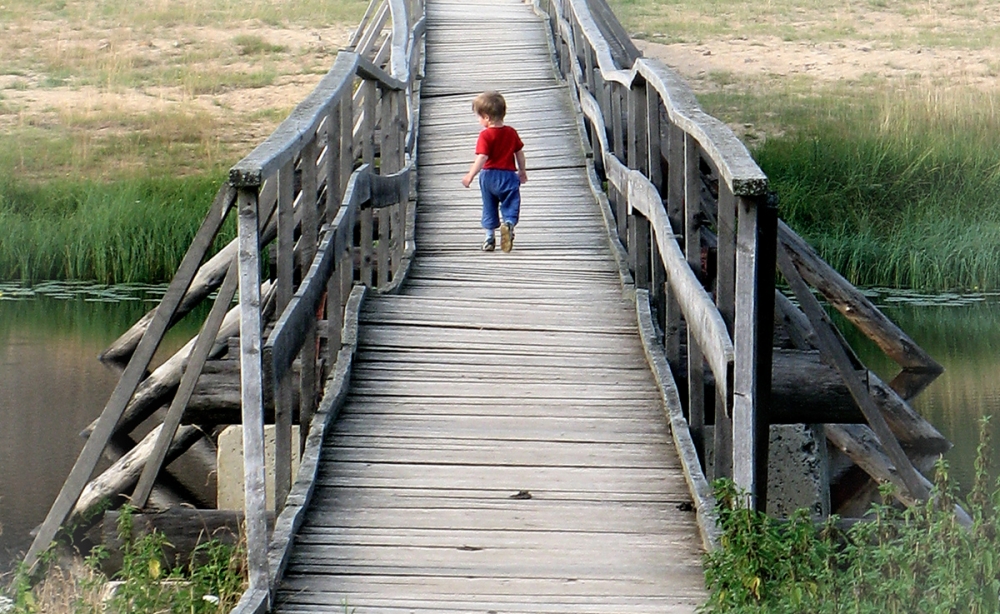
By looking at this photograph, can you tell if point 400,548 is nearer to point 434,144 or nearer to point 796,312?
point 796,312

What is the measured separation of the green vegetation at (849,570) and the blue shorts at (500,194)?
4223mm

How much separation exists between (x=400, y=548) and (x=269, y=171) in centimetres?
135

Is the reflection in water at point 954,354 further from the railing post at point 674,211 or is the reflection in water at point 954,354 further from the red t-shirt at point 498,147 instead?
the railing post at point 674,211

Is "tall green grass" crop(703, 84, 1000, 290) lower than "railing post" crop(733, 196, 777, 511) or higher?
lower

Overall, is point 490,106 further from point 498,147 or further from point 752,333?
point 752,333

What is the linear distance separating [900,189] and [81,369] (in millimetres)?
10160

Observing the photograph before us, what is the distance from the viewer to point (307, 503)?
5.56m

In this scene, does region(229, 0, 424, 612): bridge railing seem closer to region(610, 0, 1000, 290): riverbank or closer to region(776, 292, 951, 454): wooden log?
region(776, 292, 951, 454): wooden log

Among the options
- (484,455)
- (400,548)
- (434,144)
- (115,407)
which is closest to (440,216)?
(434,144)

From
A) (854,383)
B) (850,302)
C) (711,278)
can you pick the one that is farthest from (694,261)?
(711,278)

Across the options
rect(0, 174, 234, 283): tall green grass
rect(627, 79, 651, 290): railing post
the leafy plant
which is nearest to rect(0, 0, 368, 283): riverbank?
rect(0, 174, 234, 283): tall green grass

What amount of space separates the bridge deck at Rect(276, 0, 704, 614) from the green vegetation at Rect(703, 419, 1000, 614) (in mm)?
323

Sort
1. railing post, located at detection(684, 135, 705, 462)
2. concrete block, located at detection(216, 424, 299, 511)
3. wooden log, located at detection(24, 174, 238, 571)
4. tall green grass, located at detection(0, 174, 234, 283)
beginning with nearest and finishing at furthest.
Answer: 1. railing post, located at detection(684, 135, 705, 462)
2. wooden log, located at detection(24, 174, 238, 571)
3. concrete block, located at detection(216, 424, 299, 511)
4. tall green grass, located at detection(0, 174, 234, 283)

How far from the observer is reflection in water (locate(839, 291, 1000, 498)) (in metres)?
13.3
